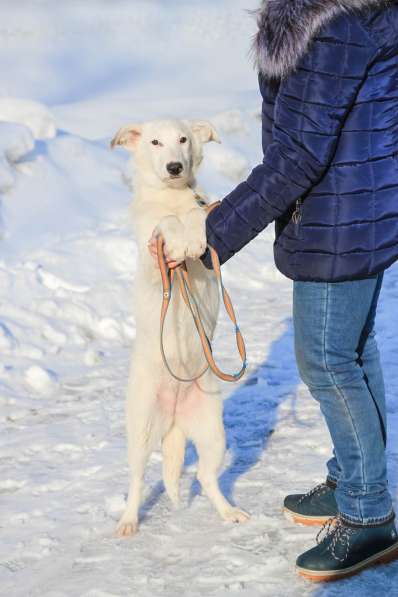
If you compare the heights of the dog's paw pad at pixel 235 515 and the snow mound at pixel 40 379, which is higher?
the dog's paw pad at pixel 235 515

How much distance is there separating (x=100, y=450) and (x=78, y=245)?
11.3 feet

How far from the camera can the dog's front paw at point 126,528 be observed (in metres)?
3.11

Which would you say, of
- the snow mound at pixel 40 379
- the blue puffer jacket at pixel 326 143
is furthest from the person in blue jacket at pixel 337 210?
the snow mound at pixel 40 379

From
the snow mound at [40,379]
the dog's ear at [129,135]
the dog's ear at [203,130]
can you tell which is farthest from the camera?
the snow mound at [40,379]

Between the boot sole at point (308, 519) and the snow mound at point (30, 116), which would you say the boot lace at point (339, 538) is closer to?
the boot sole at point (308, 519)

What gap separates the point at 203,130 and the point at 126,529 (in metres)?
1.93

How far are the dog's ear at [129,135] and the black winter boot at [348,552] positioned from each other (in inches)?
80.0

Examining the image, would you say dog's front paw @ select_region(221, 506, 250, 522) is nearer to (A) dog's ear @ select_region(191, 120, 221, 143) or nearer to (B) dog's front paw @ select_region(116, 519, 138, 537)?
(B) dog's front paw @ select_region(116, 519, 138, 537)

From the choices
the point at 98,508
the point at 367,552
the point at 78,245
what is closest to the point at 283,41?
the point at 367,552

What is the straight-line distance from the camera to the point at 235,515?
3.15 metres

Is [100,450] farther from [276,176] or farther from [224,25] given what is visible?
[224,25]

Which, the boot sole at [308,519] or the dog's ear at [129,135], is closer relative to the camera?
the boot sole at [308,519]

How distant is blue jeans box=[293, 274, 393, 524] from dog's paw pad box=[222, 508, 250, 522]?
2.02 ft

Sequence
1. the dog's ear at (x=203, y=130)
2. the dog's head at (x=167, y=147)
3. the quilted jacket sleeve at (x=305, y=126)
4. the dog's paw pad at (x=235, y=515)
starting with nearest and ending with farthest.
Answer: the quilted jacket sleeve at (x=305, y=126) < the dog's paw pad at (x=235, y=515) < the dog's head at (x=167, y=147) < the dog's ear at (x=203, y=130)
